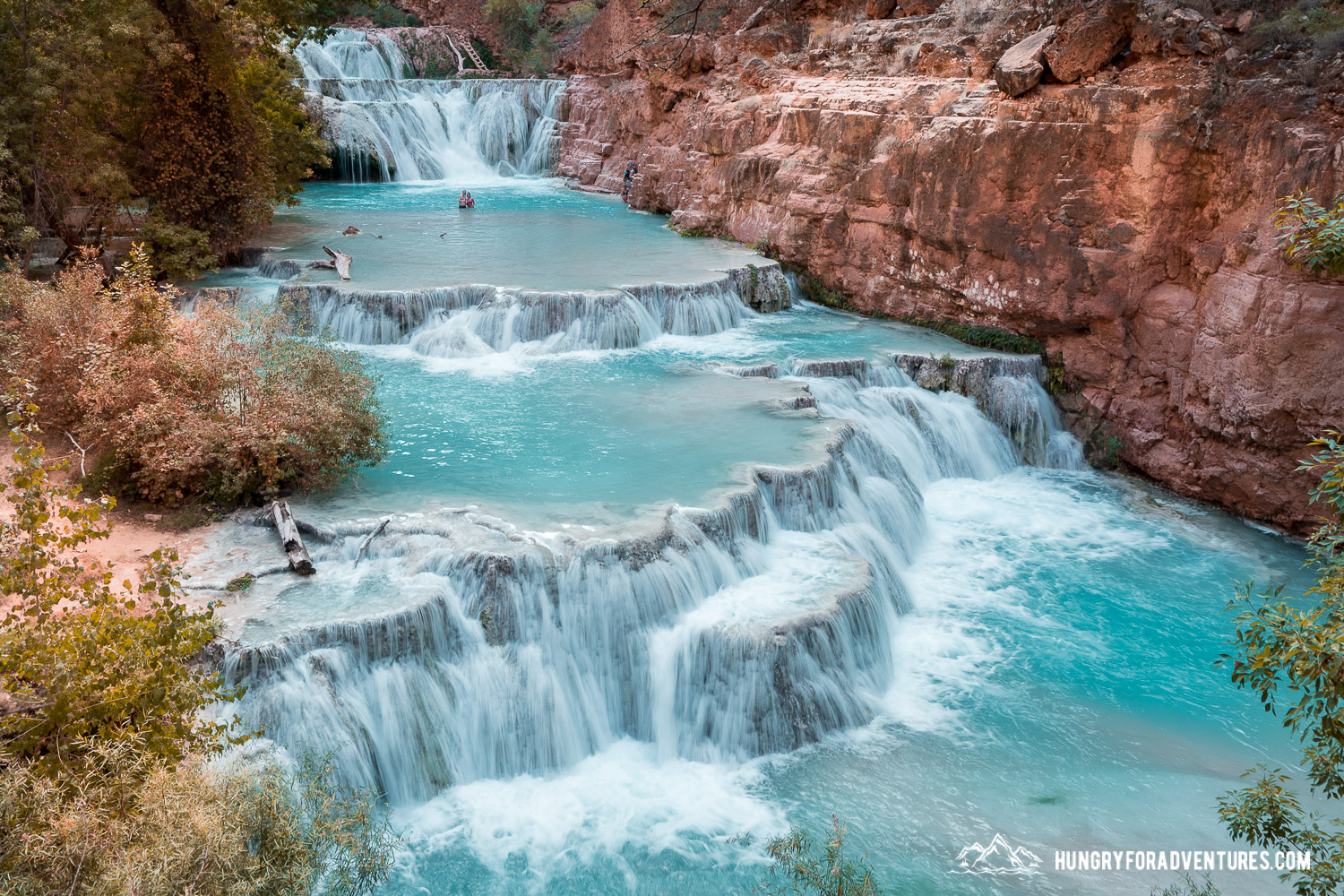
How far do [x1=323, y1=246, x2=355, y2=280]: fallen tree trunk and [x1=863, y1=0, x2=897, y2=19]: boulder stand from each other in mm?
10731

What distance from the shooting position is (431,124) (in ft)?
105

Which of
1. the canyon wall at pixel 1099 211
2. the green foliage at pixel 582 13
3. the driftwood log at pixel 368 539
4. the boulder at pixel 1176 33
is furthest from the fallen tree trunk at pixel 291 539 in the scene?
the green foliage at pixel 582 13

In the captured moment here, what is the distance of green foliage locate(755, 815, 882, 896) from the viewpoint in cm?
618

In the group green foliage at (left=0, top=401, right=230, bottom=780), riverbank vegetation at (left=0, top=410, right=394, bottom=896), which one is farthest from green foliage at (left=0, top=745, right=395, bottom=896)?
green foliage at (left=0, top=401, right=230, bottom=780)

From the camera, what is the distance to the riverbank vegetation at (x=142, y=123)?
13.2 metres

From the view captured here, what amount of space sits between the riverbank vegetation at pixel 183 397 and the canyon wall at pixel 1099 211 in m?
5.24

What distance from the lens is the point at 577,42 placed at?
35438mm

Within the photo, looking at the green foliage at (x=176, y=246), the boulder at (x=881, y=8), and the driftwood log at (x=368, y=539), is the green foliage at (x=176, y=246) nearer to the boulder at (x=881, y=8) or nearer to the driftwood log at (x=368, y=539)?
the driftwood log at (x=368, y=539)

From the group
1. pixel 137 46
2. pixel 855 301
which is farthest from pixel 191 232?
pixel 855 301

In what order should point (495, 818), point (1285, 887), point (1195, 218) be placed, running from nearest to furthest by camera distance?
1. point (1285, 887)
2. point (495, 818)
3. point (1195, 218)

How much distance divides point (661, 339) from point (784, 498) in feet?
20.0

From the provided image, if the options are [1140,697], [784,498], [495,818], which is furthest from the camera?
[784,498]

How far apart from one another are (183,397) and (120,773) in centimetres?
559

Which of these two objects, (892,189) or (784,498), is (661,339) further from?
(784,498)
